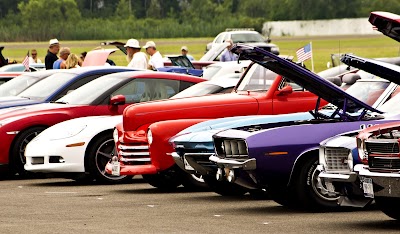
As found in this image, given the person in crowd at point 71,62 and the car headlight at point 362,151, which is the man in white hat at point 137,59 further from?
the car headlight at point 362,151

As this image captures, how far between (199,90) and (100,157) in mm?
1892

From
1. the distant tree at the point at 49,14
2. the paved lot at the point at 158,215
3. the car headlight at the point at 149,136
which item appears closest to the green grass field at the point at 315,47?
the distant tree at the point at 49,14

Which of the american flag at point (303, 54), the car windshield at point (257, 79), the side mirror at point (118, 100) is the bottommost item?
the american flag at point (303, 54)

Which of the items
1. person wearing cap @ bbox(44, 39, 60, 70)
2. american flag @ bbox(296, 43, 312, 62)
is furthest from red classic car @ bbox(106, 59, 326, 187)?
american flag @ bbox(296, 43, 312, 62)

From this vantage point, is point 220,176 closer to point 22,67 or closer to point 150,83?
point 150,83

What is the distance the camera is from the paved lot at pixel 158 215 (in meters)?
10.7

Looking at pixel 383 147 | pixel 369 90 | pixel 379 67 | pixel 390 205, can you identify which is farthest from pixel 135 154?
pixel 383 147

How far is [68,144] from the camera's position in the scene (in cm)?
1593

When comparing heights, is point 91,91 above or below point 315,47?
above

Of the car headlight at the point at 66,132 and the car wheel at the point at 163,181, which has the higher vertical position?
the car headlight at the point at 66,132

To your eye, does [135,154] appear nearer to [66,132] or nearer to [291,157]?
[66,132]

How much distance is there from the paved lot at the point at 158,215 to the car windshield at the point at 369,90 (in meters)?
1.85

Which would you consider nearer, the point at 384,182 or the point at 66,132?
the point at 384,182

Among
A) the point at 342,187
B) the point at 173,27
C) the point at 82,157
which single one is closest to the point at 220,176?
the point at 342,187
